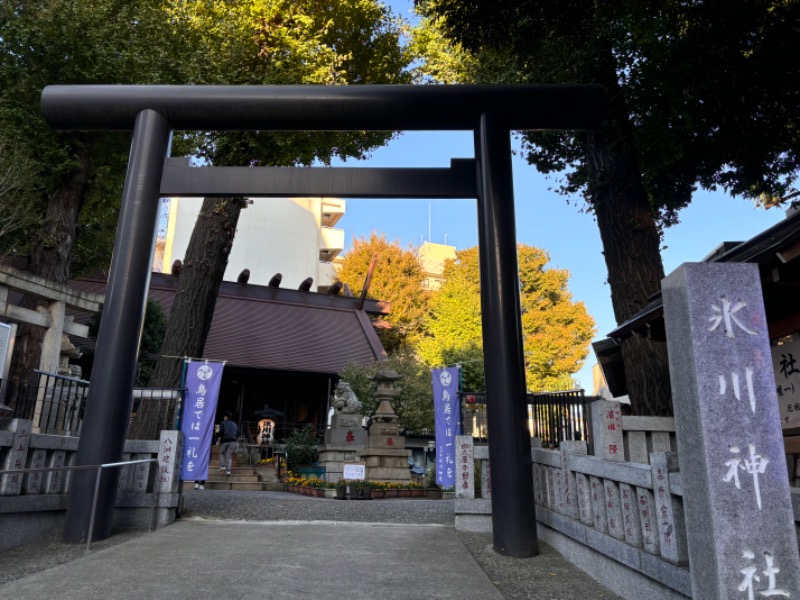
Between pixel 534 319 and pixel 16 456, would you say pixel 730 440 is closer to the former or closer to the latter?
pixel 16 456

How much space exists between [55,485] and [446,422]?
7.10 meters

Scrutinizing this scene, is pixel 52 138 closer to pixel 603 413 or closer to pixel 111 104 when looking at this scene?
pixel 111 104

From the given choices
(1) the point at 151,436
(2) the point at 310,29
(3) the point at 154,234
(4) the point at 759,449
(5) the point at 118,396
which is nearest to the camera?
(4) the point at 759,449

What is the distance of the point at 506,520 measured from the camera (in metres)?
5.59

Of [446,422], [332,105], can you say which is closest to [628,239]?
[332,105]

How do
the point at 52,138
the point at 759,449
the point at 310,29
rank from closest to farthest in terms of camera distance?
the point at 759,449 → the point at 52,138 → the point at 310,29

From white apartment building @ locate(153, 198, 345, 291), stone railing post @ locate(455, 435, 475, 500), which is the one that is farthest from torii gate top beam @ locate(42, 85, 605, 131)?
white apartment building @ locate(153, 198, 345, 291)

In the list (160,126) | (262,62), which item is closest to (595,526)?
(160,126)

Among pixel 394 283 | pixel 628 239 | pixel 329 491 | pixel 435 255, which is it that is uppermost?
pixel 435 255

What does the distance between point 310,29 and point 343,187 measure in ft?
27.9

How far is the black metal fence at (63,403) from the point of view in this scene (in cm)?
716

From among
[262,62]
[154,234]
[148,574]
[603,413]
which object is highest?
[262,62]

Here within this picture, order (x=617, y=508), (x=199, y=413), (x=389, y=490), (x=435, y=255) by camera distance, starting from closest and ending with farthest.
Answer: (x=617, y=508)
(x=199, y=413)
(x=389, y=490)
(x=435, y=255)

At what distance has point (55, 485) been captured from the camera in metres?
6.43
